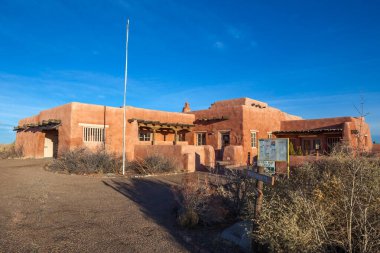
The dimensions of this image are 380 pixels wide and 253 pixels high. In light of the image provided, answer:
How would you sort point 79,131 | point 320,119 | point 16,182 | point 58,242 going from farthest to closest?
1. point 320,119
2. point 79,131
3. point 16,182
4. point 58,242

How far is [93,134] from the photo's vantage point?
55.7 feet

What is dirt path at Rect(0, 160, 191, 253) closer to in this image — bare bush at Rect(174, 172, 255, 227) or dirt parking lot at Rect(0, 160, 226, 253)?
dirt parking lot at Rect(0, 160, 226, 253)

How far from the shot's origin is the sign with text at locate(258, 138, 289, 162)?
4898 millimetres

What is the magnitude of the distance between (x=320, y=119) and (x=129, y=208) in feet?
58.4

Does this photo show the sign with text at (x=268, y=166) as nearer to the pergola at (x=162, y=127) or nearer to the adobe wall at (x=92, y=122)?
the adobe wall at (x=92, y=122)

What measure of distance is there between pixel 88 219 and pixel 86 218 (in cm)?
9

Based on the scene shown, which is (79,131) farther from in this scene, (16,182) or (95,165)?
(16,182)

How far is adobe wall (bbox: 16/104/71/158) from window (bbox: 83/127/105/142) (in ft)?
2.96

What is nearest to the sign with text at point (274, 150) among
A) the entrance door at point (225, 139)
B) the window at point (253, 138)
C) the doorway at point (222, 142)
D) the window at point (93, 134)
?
the window at point (93, 134)

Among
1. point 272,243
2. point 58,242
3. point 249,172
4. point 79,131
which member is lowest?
point 58,242

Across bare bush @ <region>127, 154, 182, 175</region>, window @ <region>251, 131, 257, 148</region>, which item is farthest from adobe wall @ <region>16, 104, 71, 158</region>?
window @ <region>251, 131, 257, 148</region>

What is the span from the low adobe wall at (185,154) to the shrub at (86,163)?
8.11 ft

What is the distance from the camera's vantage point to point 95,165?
44.8 feet

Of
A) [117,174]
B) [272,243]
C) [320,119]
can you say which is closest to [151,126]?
[117,174]
